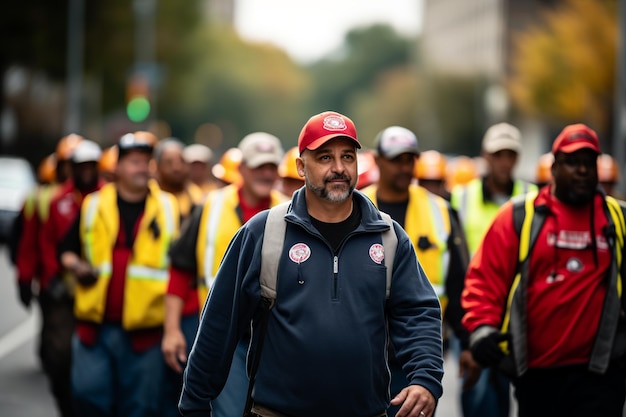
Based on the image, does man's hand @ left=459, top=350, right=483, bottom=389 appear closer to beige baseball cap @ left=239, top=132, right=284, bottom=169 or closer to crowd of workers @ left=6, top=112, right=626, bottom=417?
crowd of workers @ left=6, top=112, right=626, bottom=417

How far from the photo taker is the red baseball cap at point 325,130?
15.5ft

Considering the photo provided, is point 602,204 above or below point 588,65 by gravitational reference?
below

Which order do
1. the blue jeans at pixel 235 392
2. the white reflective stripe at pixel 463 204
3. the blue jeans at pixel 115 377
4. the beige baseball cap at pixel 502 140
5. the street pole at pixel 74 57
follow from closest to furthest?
the blue jeans at pixel 235 392
the blue jeans at pixel 115 377
the white reflective stripe at pixel 463 204
the beige baseball cap at pixel 502 140
the street pole at pixel 74 57

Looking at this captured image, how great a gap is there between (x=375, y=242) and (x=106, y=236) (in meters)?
3.46

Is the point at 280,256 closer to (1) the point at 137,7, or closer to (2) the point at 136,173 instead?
(2) the point at 136,173

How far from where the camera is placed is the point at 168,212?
8055 millimetres

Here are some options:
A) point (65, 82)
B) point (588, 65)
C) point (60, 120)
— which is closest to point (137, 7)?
point (65, 82)

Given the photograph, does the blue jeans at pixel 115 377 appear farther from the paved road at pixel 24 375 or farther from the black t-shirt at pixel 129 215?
the paved road at pixel 24 375

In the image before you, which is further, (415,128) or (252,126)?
(252,126)

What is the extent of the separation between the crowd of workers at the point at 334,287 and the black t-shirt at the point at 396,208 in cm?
2

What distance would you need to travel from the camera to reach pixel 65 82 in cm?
5125

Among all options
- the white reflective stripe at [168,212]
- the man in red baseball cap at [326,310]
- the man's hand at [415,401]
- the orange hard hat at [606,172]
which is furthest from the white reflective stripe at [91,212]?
the orange hard hat at [606,172]

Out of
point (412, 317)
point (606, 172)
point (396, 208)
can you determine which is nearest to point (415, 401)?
point (412, 317)

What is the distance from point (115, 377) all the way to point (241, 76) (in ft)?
376
